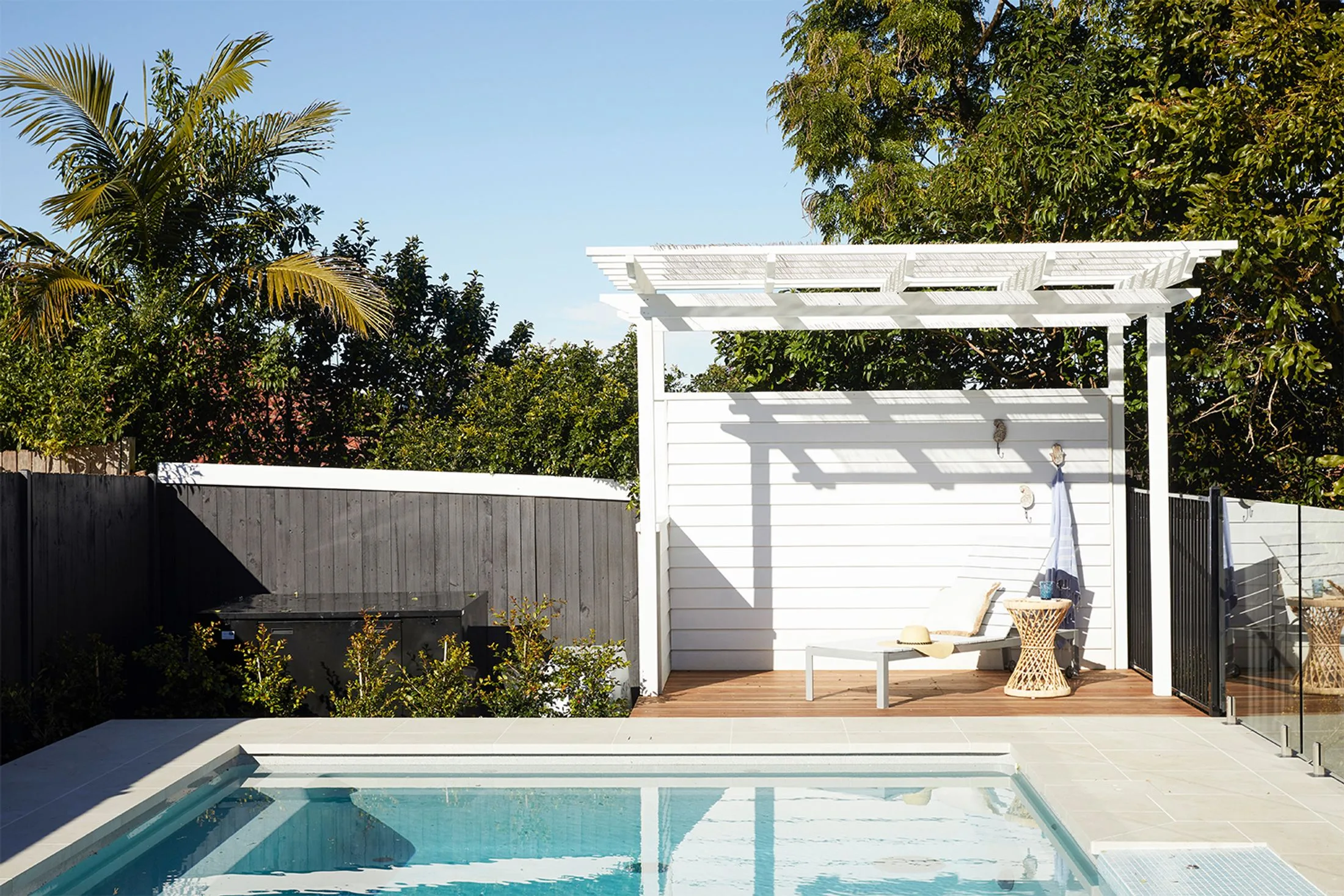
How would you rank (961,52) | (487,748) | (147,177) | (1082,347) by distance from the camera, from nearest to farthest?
(487,748) → (147,177) → (1082,347) → (961,52)

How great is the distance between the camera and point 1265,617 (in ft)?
21.4

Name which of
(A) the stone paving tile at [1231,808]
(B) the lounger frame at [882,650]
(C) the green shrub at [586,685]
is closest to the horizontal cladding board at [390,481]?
(C) the green shrub at [586,685]

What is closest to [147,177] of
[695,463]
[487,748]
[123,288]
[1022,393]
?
[123,288]

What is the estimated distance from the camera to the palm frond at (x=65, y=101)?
420 inches

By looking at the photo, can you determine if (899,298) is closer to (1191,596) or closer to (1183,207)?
(1191,596)

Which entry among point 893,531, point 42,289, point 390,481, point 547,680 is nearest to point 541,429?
point 390,481

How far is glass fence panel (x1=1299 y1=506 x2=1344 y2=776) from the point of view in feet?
18.8

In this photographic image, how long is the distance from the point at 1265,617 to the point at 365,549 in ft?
19.6

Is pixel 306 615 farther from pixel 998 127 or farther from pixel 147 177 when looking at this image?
pixel 998 127

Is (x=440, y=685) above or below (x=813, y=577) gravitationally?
below

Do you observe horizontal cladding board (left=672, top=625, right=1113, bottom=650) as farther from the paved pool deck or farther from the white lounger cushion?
the paved pool deck

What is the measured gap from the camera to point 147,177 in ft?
36.2

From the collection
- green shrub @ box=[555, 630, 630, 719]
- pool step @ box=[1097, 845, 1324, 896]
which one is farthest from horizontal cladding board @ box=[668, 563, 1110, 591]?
pool step @ box=[1097, 845, 1324, 896]

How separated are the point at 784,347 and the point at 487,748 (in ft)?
20.8
